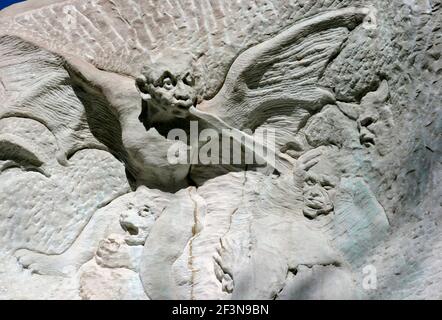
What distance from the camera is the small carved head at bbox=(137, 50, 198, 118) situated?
1.95 m

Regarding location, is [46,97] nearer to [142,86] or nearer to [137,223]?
[142,86]

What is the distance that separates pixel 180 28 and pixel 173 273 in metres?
0.54

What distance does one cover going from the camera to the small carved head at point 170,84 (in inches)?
76.7

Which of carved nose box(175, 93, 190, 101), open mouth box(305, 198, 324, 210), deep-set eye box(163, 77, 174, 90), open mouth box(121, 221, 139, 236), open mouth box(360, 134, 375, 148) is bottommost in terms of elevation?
open mouth box(121, 221, 139, 236)

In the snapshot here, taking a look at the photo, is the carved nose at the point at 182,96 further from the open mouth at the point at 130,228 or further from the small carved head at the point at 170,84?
the open mouth at the point at 130,228

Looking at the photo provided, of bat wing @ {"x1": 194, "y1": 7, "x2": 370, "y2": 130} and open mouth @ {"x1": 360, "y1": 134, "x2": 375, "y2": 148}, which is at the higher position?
bat wing @ {"x1": 194, "y1": 7, "x2": 370, "y2": 130}

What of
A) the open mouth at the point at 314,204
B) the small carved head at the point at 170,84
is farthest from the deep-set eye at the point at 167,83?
the open mouth at the point at 314,204

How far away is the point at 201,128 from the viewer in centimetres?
200

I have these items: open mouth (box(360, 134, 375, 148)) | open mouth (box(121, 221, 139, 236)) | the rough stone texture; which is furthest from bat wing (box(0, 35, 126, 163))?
open mouth (box(360, 134, 375, 148))

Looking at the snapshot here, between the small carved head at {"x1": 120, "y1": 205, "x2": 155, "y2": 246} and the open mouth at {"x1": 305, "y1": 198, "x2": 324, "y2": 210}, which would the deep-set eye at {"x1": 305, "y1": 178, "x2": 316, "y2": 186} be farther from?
the small carved head at {"x1": 120, "y1": 205, "x2": 155, "y2": 246}

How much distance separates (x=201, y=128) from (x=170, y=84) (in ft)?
0.41
